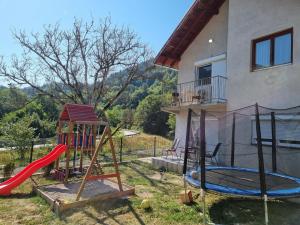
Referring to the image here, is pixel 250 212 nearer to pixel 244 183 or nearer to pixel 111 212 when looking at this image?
pixel 244 183

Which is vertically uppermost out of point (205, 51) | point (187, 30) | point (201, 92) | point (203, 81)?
point (187, 30)

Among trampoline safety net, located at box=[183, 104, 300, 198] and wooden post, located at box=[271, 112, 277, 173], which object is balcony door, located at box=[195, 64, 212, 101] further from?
wooden post, located at box=[271, 112, 277, 173]

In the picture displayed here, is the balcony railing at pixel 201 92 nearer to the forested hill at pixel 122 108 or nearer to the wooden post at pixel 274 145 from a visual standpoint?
the forested hill at pixel 122 108

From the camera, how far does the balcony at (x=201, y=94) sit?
36.9ft

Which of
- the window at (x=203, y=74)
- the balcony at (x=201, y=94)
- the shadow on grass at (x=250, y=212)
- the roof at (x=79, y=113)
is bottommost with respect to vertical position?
the shadow on grass at (x=250, y=212)

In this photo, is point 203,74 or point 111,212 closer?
point 111,212

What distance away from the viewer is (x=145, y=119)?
149ft

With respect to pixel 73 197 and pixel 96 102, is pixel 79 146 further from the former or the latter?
pixel 96 102

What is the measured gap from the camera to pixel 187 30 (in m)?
13.7

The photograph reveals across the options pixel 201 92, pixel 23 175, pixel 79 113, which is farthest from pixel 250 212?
pixel 201 92

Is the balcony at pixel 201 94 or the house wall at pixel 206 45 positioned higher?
the house wall at pixel 206 45

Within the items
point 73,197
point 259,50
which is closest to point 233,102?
point 259,50

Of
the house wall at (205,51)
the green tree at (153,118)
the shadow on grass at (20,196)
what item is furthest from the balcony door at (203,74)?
the green tree at (153,118)

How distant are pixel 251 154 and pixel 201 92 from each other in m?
4.08
